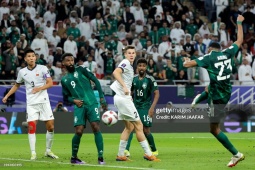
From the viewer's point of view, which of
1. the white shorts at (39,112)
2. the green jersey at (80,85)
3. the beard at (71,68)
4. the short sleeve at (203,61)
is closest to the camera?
the short sleeve at (203,61)

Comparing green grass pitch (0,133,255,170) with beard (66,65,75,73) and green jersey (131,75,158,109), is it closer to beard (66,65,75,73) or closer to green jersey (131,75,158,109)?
green jersey (131,75,158,109)

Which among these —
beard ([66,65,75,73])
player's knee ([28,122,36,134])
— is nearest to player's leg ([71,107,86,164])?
beard ([66,65,75,73])

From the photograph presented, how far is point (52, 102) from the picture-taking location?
98.5ft

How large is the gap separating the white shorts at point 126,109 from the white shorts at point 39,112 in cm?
230

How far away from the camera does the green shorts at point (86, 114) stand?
623 inches

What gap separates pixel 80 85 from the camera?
16.0m

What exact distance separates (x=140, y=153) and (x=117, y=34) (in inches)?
652

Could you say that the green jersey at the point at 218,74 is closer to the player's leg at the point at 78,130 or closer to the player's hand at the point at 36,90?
the player's leg at the point at 78,130

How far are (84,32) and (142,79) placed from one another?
1663 cm

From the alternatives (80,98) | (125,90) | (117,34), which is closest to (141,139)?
(125,90)

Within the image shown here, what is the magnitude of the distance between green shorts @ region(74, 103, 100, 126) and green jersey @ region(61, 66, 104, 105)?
0.12 metres

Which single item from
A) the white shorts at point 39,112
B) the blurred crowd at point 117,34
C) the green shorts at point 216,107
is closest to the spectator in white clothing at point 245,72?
the blurred crowd at point 117,34

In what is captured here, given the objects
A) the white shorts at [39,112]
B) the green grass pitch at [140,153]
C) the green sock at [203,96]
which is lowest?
the green grass pitch at [140,153]

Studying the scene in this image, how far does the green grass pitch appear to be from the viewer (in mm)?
15375
